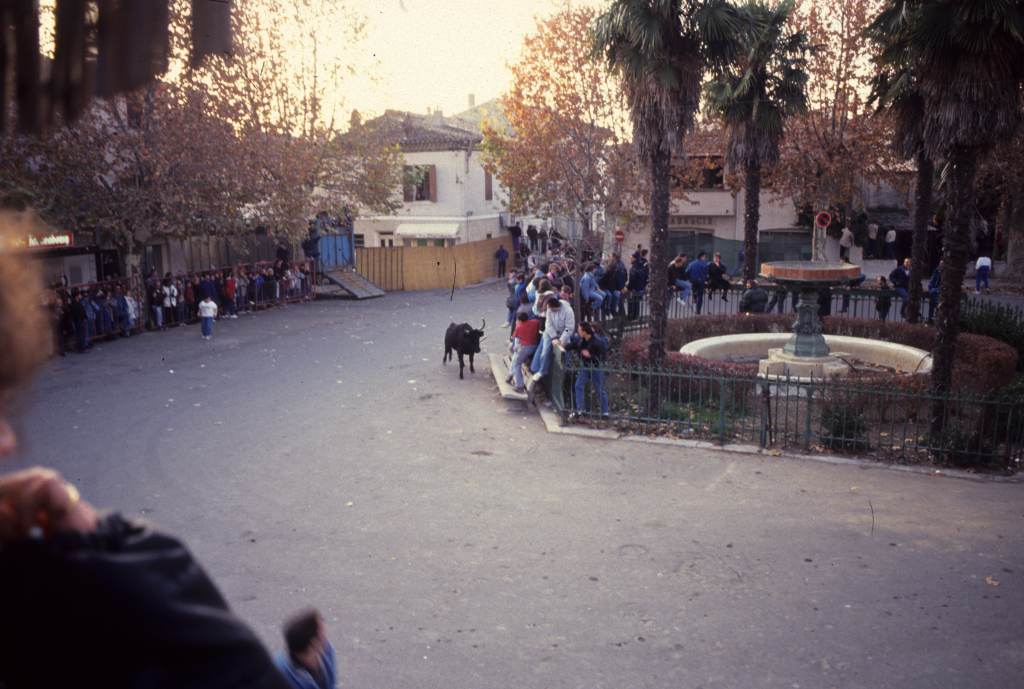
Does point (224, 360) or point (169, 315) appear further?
point (169, 315)

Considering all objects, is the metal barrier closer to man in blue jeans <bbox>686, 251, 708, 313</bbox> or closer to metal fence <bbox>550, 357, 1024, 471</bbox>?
metal fence <bbox>550, 357, 1024, 471</bbox>

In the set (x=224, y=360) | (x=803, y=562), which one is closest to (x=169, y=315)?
(x=224, y=360)

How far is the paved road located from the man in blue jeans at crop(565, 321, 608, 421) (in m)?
0.85

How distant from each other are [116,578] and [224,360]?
766 inches

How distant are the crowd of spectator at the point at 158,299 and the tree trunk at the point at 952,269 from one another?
51.2 ft

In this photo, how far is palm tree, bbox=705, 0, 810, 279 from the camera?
23.2 meters

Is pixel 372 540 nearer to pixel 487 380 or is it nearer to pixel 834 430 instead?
pixel 834 430

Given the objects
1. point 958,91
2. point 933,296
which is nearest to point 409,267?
point 933,296

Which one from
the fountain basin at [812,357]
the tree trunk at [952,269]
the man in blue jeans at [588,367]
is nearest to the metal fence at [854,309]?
the fountain basin at [812,357]

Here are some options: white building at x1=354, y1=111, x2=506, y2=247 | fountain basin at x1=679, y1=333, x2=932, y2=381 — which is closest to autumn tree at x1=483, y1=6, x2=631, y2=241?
fountain basin at x1=679, y1=333, x2=932, y2=381

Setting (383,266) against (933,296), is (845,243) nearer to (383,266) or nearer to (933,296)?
(933,296)

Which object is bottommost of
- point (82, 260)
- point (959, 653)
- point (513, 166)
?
point (959, 653)

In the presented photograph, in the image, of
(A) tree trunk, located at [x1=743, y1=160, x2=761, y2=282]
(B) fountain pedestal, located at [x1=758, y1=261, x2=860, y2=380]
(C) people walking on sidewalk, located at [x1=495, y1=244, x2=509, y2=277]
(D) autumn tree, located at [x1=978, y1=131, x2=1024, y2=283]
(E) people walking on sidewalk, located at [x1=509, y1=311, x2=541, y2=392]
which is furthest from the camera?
(C) people walking on sidewalk, located at [x1=495, y1=244, x2=509, y2=277]

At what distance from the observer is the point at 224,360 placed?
781 inches
